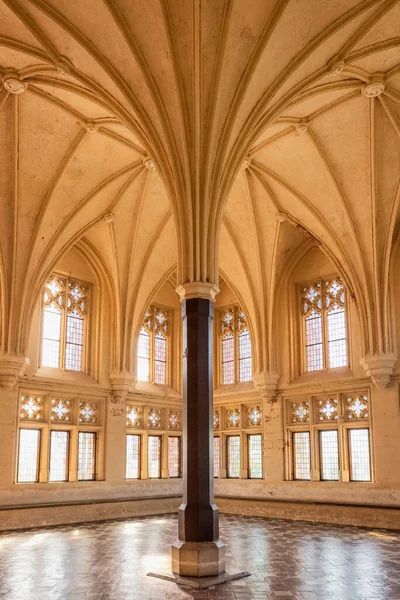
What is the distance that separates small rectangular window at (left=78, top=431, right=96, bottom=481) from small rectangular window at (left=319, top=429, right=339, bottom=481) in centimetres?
726

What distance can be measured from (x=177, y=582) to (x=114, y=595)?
3.82 ft

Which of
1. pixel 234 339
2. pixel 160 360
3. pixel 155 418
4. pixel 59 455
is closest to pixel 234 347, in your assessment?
pixel 234 339

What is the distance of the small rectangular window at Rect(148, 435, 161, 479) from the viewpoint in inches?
845

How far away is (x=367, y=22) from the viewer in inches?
456

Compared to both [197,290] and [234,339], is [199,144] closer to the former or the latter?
[197,290]

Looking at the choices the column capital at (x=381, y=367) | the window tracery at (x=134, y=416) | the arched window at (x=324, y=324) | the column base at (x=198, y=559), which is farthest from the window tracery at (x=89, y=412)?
the column base at (x=198, y=559)

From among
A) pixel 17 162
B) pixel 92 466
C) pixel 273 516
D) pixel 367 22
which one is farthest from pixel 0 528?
pixel 367 22

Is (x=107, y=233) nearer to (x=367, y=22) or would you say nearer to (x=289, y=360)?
(x=289, y=360)

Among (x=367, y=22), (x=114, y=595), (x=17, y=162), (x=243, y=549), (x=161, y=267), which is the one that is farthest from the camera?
(x=161, y=267)

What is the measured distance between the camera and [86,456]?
64.3 feet

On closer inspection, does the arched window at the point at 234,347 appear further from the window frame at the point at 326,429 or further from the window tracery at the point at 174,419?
the window frame at the point at 326,429

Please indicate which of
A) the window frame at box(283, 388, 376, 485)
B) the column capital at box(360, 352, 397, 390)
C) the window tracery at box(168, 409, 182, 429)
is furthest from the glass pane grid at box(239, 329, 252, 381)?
the column capital at box(360, 352, 397, 390)

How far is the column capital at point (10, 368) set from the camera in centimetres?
1688

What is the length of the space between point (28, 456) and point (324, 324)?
1014 centimetres
